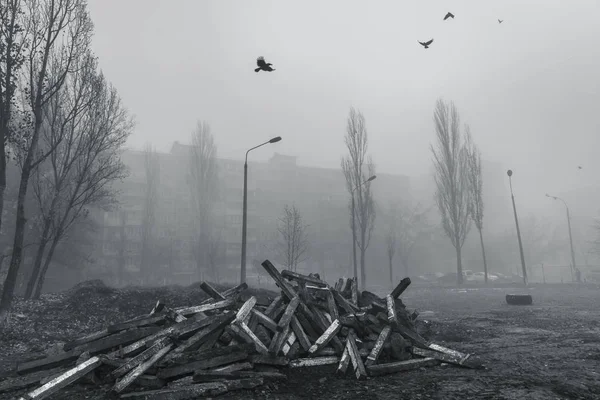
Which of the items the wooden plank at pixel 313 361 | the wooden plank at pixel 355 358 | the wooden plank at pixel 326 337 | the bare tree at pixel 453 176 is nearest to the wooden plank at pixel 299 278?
the wooden plank at pixel 326 337

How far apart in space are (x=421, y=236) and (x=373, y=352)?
158 feet

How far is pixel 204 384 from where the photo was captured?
520cm

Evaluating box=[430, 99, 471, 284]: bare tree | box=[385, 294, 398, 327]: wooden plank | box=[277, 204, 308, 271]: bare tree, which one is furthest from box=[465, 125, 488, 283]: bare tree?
box=[385, 294, 398, 327]: wooden plank

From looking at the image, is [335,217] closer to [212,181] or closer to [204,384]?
[212,181]

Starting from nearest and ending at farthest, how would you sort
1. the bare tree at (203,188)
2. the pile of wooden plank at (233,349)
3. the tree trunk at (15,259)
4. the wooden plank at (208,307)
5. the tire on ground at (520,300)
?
the pile of wooden plank at (233,349) → the wooden plank at (208,307) → the tree trunk at (15,259) → the tire on ground at (520,300) → the bare tree at (203,188)

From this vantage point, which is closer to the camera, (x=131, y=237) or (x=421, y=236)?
(x=131, y=237)

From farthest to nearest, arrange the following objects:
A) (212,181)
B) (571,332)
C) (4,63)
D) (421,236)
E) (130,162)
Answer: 1. (130,162)
2. (421,236)
3. (212,181)
4. (4,63)
5. (571,332)

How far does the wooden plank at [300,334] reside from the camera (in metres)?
6.88

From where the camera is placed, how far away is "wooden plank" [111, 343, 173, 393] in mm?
5141

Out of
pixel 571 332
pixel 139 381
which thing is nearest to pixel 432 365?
pixel 139 381

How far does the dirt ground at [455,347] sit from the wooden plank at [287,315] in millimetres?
1103

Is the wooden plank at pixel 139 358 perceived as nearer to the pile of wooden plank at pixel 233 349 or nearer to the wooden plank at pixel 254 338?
the pile of wooden plank at pixel 233 349

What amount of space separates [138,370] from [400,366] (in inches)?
175

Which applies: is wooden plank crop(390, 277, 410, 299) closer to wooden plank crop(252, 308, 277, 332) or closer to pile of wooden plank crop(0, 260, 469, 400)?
pile of wooden plank crop(0, 260, 469, 400)
